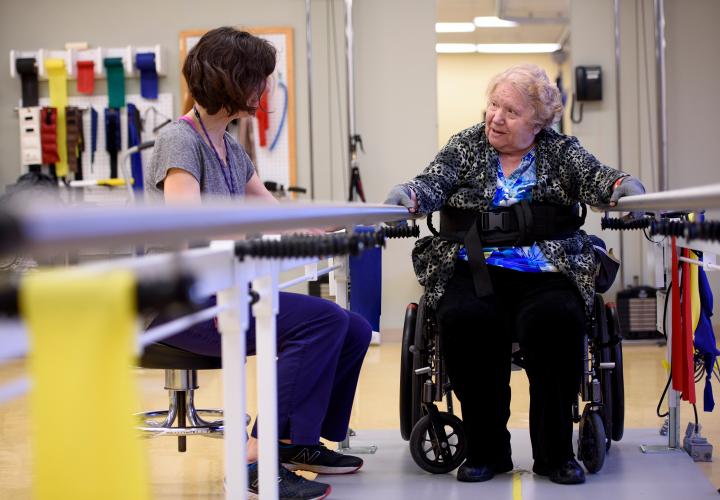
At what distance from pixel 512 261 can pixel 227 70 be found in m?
0.92

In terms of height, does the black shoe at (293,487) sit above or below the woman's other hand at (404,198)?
below

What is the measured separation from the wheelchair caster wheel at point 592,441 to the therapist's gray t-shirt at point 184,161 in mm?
1124

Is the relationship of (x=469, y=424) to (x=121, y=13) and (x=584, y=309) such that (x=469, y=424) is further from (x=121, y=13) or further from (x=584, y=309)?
(x=121, y=13)

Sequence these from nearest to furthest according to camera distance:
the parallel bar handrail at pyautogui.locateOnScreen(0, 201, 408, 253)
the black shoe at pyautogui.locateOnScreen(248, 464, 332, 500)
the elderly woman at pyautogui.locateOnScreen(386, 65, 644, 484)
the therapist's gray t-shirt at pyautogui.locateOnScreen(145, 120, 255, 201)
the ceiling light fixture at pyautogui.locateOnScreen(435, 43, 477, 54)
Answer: the parallel bar handrail at pyautogui.locateOnScreen(0, 201, 408, 253), the therapist's gray t-shirt at pyautogui.locateOnScreen(145, 120, 255, 201), the black shoe at pyautogui.locateOnScreen(248, 464, 332, 500), the elderly woman at pyautogui.locateOnScreen(386, 65, 644, 484), the ceiling light fixture at pyautogui.locateOnScreen(435, 43, 477, 54)

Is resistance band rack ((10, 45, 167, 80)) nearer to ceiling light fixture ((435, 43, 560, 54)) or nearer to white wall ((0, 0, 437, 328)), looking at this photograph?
white wall ((0, 0, 437, 328))

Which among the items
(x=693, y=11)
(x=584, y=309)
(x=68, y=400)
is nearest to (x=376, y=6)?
(x=693, y=11)

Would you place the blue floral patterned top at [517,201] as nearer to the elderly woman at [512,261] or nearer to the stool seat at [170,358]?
the elderly woman at [512,261]

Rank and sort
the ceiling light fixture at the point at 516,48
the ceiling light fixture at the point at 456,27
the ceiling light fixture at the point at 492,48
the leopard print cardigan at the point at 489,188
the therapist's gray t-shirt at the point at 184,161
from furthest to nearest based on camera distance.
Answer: the ceiling light fixture at the point at 492,48 → the ceiling light fixture at the point at 516,48 → the ceiling light fixture at the point at 456,27 → the leopard print cardigan at the point at 489,188 → the therapist's gray t-shirt at the point at 184,161

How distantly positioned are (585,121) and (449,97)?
4.56 m

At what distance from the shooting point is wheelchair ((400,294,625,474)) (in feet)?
8.02

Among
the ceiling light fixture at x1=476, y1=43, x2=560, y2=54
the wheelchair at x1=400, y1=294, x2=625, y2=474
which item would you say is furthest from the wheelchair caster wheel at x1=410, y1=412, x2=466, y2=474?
the ceiling light fixture at x1=476, y1=43, x2=560, y2=54

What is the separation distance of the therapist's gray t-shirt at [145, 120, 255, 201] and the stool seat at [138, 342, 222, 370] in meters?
0.39

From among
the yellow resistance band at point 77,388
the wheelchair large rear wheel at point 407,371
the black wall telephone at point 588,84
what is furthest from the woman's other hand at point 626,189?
the black wall telephone at point 588,84

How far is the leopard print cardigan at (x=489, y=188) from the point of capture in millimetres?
2439
